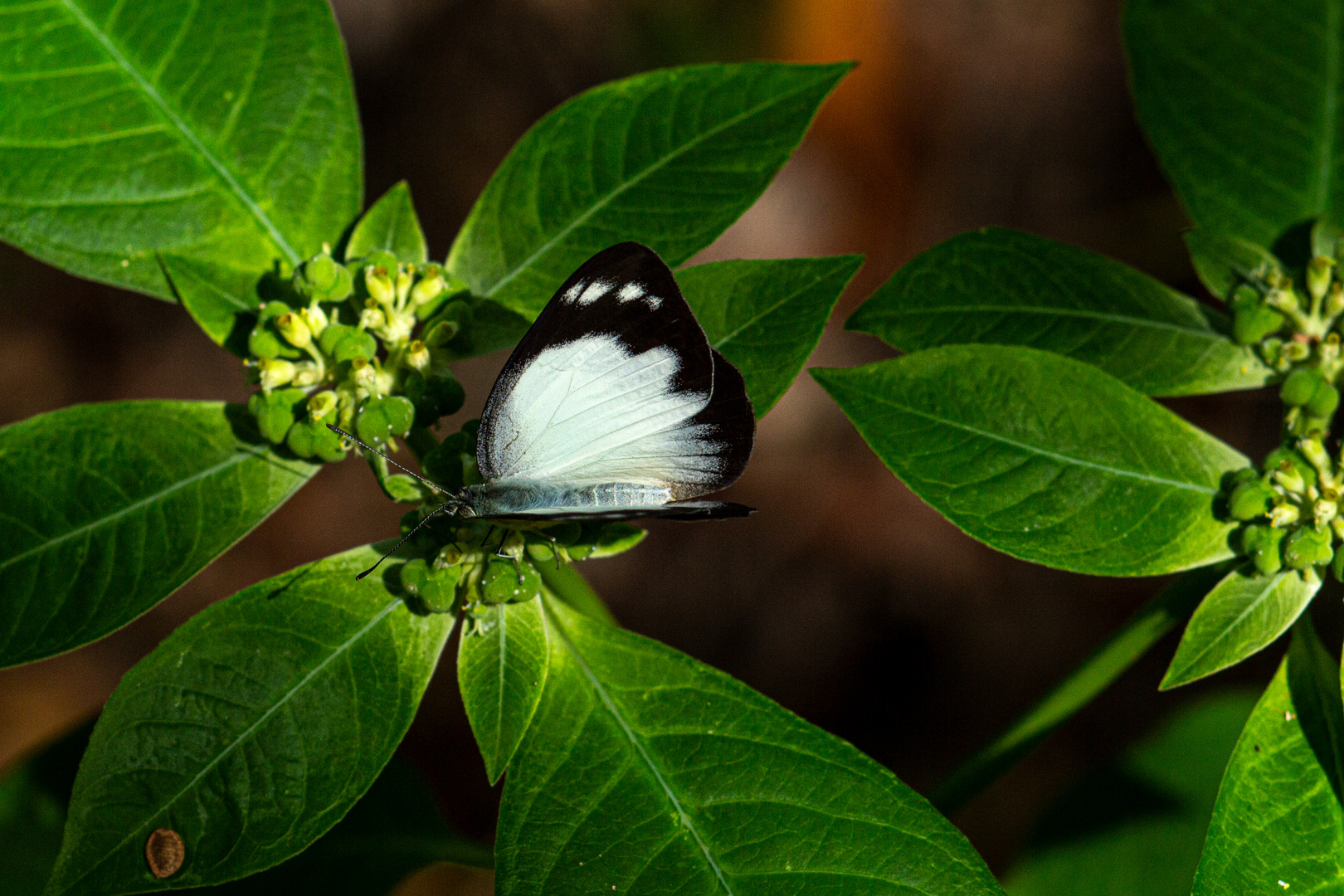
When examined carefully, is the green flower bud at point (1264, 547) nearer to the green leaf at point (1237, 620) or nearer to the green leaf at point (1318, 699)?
the green leaf at point (1237, 620)

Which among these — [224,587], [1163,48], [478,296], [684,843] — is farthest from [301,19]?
[224,587]

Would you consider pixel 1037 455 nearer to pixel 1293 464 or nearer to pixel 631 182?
pixel 1293 464

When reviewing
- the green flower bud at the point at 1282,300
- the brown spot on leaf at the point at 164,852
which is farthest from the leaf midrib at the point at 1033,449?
the brown spot on leaf at the point at 164,852

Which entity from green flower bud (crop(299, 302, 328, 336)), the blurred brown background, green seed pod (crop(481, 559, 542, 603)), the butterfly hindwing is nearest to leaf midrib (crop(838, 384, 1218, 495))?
the butterfly hindwing

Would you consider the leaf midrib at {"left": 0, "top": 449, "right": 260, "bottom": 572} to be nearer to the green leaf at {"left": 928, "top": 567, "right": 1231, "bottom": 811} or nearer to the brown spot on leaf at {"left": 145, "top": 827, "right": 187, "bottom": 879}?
the brown spot on leaf at {"left": 145, "top": 827, "right": 187, "bottom": 879}

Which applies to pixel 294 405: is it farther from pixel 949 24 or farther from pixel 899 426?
pixel 949 24

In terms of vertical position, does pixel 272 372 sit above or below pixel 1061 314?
above

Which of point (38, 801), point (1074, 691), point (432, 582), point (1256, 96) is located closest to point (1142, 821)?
point (1074, 691)
